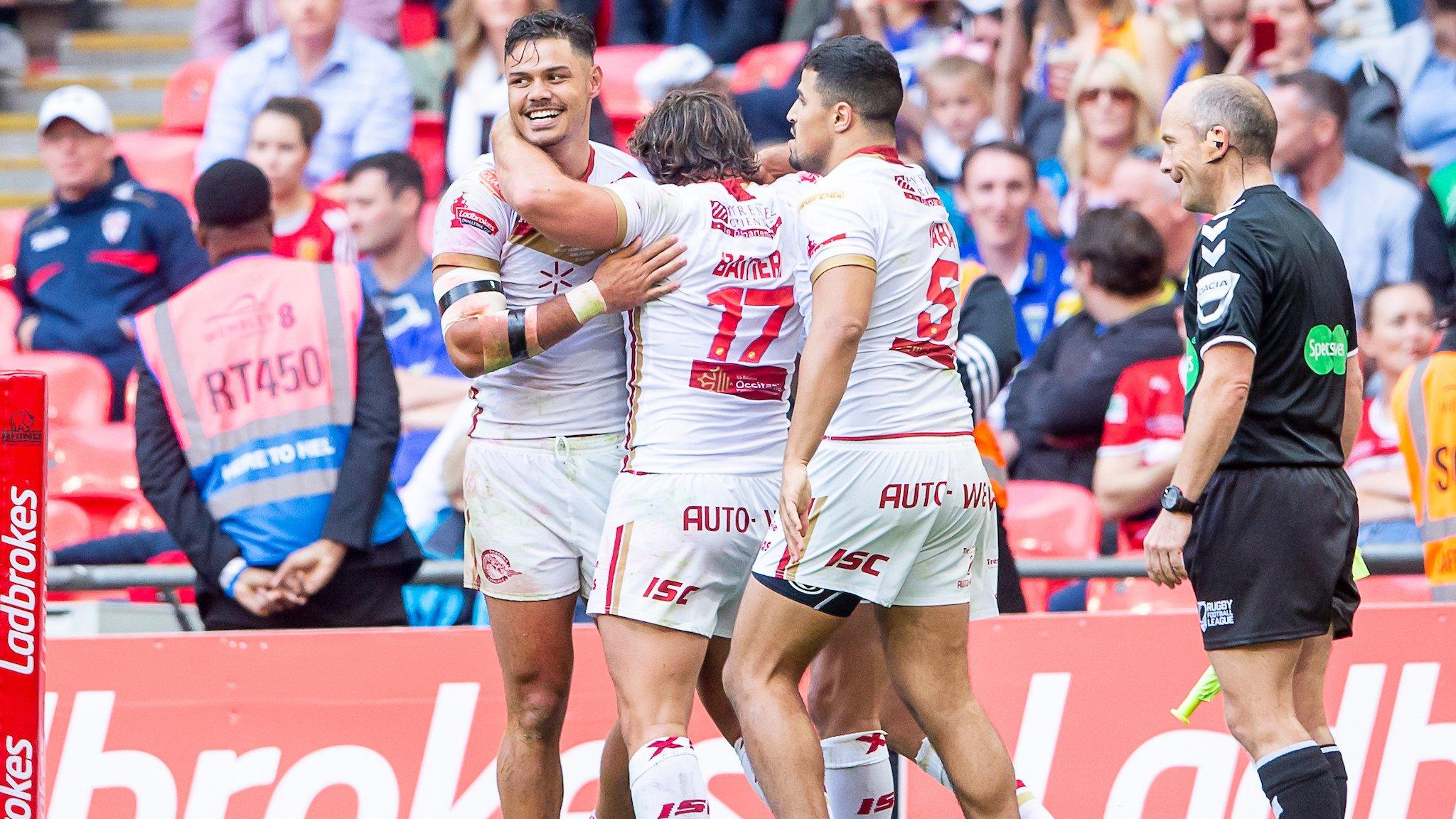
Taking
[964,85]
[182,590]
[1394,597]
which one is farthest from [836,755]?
[964,85]

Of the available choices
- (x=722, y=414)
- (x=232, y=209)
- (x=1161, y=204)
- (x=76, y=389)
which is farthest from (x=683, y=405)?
(x=76, y=389)

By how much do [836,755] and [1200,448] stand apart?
4.38ft

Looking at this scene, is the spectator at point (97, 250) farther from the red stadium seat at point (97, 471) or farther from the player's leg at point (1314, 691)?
the player's leg at point (1314, 691)

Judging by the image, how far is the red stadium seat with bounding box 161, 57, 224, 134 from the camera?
12383 millimetres

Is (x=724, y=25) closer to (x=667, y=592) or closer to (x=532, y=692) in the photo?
(x=532, y=692)

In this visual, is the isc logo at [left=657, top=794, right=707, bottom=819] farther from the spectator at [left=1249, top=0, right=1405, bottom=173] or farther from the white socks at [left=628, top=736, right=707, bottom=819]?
the spectator at [left=1249, top=0, right=1405, bottom=173]

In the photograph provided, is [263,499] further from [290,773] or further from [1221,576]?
[1221,576]

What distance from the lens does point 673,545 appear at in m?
4.54

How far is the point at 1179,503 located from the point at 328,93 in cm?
800

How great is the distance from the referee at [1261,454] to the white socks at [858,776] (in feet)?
3.15

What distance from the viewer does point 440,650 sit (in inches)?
226

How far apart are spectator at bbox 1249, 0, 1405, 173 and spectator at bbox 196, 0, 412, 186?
5.10 metres

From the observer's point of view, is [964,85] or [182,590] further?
[964,85]

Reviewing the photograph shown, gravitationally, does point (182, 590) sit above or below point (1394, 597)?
below
